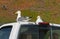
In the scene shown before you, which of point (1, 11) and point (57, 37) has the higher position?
point (1, 11)

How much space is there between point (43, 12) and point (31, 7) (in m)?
1.21

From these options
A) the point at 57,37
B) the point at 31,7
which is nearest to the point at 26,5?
the point at 31,7

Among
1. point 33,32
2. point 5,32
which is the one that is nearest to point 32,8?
point 5,32

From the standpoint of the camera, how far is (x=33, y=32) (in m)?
5.53

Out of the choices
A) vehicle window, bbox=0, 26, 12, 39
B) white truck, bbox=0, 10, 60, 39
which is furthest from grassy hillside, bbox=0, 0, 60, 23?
white truck, bbox=0, 10, 60, 39

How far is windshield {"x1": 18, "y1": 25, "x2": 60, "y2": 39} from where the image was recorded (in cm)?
548

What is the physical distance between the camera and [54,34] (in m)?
5.65

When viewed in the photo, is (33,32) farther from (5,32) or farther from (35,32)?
(5,32)

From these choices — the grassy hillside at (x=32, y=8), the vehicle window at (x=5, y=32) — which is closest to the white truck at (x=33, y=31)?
the vehicle window at (x=5, y=32)

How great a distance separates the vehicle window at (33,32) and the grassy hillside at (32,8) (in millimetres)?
13685

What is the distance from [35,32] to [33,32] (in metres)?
0.04

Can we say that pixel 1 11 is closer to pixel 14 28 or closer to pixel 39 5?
pixel 39 5

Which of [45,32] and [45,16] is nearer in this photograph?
[45,32]

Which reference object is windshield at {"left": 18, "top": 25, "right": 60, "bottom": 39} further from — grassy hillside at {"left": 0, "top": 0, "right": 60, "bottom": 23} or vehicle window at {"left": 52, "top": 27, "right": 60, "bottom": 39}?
grassy hillside at {"left": 0, "top": 0, "right": 60, "bottom": 23}
